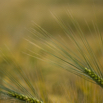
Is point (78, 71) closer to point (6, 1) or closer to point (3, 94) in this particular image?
point (3, 94)

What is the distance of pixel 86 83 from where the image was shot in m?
0.49

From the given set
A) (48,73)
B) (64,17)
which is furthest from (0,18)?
(48,73)

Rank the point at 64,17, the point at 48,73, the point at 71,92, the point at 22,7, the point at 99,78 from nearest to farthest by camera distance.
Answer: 1. the point at 99,78
2. the point at 71,92
3. the point at 48,73
4. the point at 64,17
5. the point at 22,7

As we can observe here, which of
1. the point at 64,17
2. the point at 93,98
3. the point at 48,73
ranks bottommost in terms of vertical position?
the point at 48,73

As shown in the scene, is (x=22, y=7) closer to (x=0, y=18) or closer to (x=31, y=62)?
(x=0, y=18)

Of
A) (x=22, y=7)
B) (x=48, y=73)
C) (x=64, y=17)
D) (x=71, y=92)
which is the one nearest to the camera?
(x=71, y=92)

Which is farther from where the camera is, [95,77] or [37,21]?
[37,21]

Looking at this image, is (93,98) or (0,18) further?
(0,18)

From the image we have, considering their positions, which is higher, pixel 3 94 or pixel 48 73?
pixel 3 94

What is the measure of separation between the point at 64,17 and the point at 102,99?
44.9 inches

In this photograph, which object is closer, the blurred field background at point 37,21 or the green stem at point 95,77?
the green stem at point 95,77

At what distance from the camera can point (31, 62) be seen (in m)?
1.35

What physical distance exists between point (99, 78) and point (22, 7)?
1552 millimetres

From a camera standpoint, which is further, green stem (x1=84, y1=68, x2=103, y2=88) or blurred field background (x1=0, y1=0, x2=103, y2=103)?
blurred field background (x1=0, y1=0, x2=103, y2=103)
